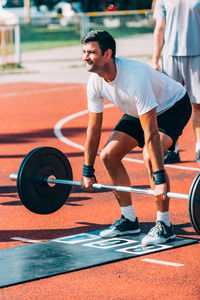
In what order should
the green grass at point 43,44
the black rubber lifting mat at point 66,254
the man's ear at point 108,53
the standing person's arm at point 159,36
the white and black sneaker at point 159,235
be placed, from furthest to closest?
the green grass at point 43,44 → the standing person's arm at point 159,36 → the white and black sneaker at point 159,235 → the man's ear at point 108,53 → the black rubber lifting mat at point 66,254

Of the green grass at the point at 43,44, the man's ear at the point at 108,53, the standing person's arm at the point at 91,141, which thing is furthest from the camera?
the green grass at the point at 43,44

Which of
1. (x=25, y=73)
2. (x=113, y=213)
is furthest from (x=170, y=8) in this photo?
(x=25, y=73)

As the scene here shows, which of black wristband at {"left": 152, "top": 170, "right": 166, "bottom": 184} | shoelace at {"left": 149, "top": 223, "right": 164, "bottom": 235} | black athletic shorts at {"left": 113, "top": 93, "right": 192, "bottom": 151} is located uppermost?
black athletic shorts at {"left": 113, "top": 93, "right": 192, "bottom": 151}

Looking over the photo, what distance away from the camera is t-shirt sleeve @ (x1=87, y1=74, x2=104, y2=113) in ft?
17.8

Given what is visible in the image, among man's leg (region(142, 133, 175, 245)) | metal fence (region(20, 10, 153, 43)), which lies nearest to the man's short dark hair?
man's leg (region(142, 133, 175, 245))

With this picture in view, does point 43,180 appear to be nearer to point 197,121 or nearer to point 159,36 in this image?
point 197,121

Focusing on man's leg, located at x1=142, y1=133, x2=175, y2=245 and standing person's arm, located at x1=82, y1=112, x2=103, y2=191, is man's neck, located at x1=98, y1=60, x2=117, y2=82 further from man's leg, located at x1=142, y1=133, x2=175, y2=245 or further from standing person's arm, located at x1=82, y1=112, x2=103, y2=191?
man's leg, located at x1=142, y1=133, x2=175, y2=245

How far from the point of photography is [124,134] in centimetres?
558

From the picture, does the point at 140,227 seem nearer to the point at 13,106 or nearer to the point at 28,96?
the point at 13,106

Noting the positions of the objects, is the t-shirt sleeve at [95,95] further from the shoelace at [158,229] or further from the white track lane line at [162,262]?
the white track lane line at [162,262]

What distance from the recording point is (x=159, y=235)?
5.38 m

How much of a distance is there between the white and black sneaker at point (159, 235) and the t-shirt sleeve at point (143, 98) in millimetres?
953

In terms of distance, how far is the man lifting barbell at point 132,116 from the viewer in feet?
16.8

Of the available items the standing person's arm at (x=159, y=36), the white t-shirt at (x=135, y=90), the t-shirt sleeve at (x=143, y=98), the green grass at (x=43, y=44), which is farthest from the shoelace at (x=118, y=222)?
the green grass at (x=43, y=44)
